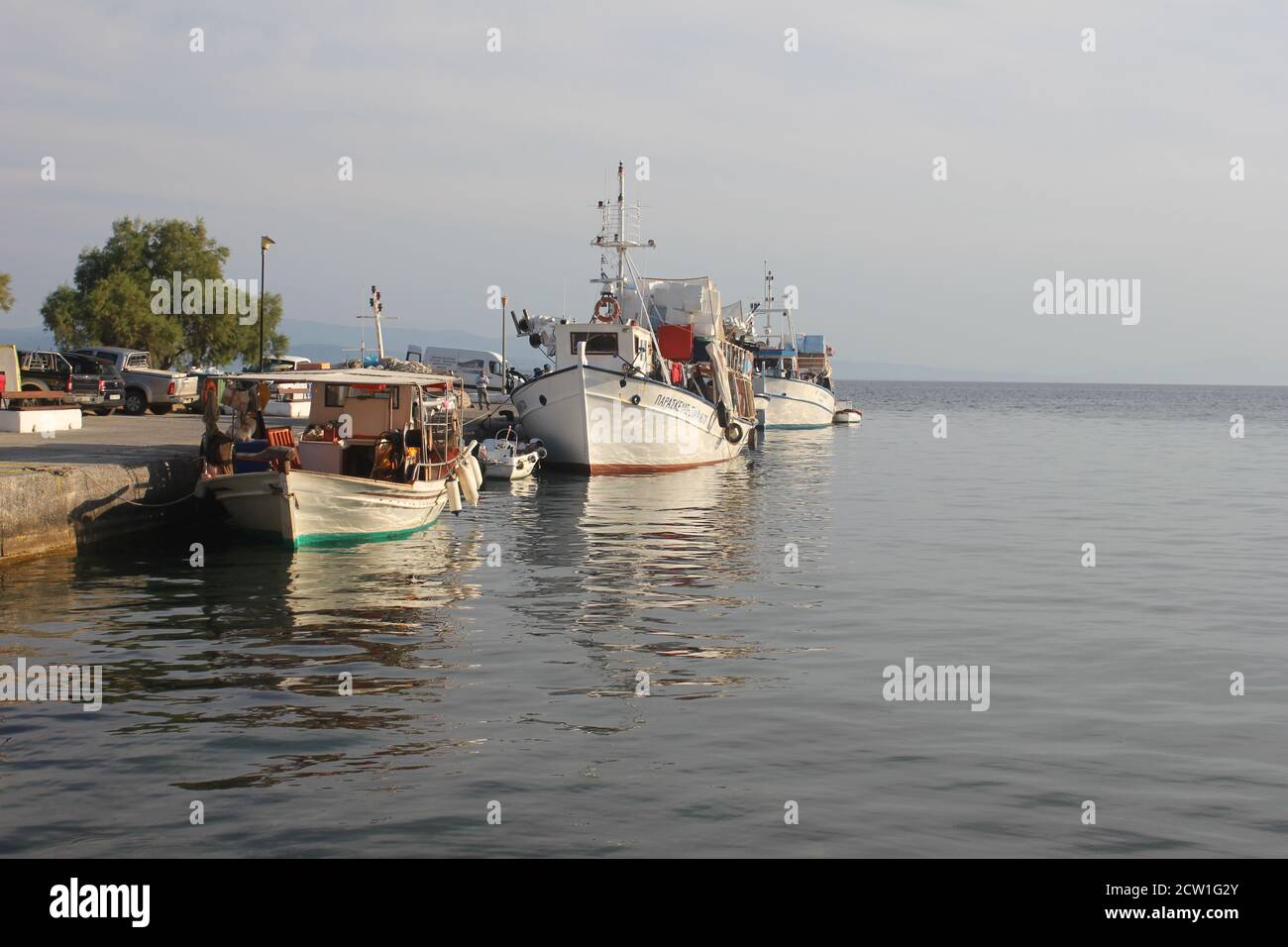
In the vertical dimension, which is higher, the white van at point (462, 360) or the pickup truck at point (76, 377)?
the white van at point (462, 360)

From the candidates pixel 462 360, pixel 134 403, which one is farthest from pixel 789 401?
pixel 134 403

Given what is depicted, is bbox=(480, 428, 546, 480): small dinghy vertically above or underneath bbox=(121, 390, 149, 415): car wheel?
underneath

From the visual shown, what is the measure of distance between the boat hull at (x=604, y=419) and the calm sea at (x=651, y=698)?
1328 cm

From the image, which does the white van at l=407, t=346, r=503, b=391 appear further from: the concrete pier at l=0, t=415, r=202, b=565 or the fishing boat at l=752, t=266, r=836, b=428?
the concrete pier at l=0, t=415, r=202, b=565

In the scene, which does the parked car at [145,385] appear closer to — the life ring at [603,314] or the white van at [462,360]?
the life ring at [603,314]

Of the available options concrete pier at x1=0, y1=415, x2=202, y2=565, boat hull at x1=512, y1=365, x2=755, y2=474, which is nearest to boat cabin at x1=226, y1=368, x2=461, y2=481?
concrete pier at x1=0, y1=415, x2=202, y2=565

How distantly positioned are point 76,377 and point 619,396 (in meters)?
17.4

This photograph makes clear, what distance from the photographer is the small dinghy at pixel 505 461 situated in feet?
120

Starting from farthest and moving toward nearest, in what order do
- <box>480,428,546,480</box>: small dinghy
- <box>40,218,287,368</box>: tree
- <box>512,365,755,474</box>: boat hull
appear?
1. <box>40,218,287,368</box>: tree
2. <box>512,365,755,474</box>: boat hull
3. <box>480,428,546,480</box>: small dinghy

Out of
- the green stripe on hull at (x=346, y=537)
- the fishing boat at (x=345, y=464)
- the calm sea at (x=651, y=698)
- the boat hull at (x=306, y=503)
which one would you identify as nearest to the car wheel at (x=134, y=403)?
the fishing boat at (x=345, y=464)

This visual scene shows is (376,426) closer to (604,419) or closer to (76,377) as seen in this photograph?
(604,419)

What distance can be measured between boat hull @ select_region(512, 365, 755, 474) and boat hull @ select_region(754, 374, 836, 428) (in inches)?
1430

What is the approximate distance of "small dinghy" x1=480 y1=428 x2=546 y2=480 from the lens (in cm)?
3672
